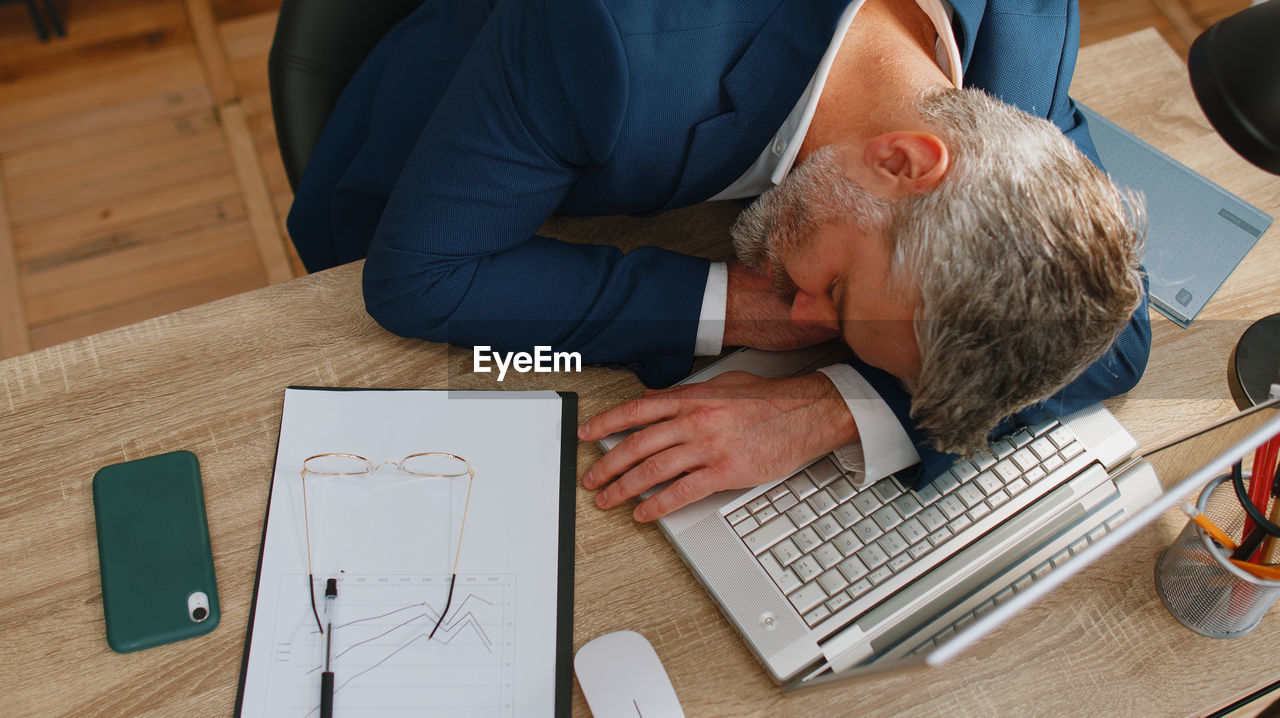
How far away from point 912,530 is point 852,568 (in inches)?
3.1

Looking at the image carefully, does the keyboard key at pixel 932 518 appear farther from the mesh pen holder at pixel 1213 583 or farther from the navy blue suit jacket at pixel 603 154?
the mesh pen holder at pixel 1213 583

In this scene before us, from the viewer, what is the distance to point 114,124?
2162mm

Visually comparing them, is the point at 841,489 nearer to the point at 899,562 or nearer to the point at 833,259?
the point at 899,562

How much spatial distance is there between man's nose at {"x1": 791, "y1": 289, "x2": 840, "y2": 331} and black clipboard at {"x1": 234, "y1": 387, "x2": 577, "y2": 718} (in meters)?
0.26

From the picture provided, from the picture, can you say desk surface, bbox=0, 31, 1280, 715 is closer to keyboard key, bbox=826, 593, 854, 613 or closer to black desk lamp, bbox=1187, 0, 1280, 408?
keyboard key, bbox=826, 593, 854, 613

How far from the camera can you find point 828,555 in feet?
2.79

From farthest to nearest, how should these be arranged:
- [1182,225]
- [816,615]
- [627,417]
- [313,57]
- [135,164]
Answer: [135,164], [313,57], [1182,225], [627,417], [816,615]

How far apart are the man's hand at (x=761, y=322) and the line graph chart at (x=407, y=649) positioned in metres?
0.38

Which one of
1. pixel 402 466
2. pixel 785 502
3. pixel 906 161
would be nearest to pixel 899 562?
pixel 785 502

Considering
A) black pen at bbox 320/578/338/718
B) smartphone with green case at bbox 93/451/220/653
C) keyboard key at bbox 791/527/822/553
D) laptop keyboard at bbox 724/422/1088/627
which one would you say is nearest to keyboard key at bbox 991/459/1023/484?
laptop keyboard at bbox 724/422/1088/627

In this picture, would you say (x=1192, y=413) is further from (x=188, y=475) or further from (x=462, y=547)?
(x=188, y=475)

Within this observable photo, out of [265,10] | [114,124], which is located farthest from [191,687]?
[265,10]

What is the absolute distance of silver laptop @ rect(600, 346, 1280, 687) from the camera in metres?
0.80

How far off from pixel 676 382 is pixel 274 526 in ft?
1.43
